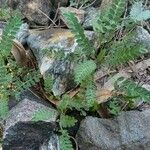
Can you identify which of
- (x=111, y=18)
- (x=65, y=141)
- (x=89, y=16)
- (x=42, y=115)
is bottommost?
(x=65, y=141)

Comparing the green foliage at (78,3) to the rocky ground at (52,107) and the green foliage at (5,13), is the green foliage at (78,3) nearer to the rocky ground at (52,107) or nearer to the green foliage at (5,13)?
the rocky ground at (52,107)

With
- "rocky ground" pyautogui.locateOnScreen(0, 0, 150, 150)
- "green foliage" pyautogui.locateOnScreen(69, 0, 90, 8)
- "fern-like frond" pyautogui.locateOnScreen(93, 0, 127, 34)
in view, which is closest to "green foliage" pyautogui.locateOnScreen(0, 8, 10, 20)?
"rocky ground" pyautogui.locateOnScreen(0, 0, 150, 150)

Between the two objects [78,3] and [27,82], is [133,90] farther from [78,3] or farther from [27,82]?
[78,3]

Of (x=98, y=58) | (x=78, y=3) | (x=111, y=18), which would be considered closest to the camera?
(x=111, y=18)

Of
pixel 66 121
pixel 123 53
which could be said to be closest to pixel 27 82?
pixel 66 121

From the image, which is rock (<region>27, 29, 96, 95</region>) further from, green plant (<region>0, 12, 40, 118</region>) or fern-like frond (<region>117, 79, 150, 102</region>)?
fern-like frond (<region>117, 79, 150, 102</region>)

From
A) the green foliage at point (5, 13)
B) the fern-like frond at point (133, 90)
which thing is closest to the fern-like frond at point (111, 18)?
the fern-like frond at point (133, 90)
